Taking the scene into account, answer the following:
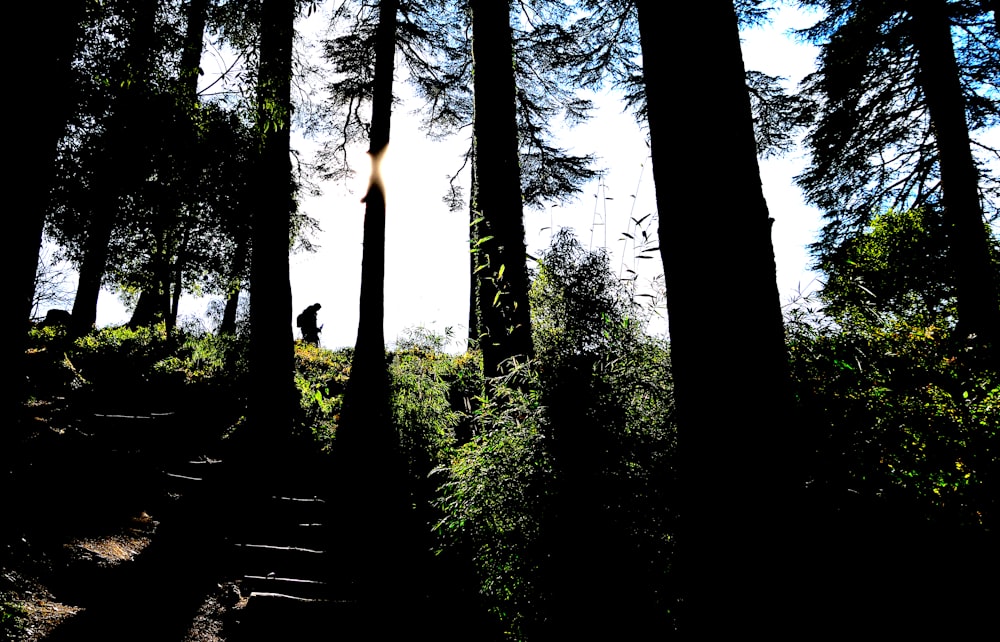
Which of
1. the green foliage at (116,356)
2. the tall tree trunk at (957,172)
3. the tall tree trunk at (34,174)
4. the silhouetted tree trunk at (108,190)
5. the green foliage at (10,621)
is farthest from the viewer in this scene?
the silhouetted tree trunk at (108,190)

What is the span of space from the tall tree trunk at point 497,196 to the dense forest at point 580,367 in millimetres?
32

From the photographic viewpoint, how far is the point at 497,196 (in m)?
4.62

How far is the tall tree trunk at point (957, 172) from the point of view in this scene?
6555 mm

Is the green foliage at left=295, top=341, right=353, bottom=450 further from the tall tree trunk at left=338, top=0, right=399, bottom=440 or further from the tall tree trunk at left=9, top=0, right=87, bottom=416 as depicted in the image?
the tall tree trunk at left=9, top=0, right=87, bottom=416

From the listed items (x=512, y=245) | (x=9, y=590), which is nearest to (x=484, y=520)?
(x=512, y=245)

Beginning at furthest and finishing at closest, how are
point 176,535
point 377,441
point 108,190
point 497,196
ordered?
point 108,190
point 377,441
point 176,535
point 497,196

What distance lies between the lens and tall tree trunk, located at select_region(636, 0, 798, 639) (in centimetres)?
140

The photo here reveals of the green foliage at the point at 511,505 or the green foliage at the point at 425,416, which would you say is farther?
the green foliage at the point at 425,416

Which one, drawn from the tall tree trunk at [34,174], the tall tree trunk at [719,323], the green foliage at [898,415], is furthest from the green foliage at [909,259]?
the tall tree trunk at [34,174]

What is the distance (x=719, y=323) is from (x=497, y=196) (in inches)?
134

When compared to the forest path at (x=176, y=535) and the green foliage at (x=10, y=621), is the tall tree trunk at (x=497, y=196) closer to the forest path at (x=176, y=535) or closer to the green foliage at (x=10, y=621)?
the forest path at (x=176, y=535)

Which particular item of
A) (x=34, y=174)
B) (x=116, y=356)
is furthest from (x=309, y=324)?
(x=34, y=174)

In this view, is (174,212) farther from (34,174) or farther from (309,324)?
(34,174)

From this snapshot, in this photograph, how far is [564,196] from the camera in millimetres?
11016
